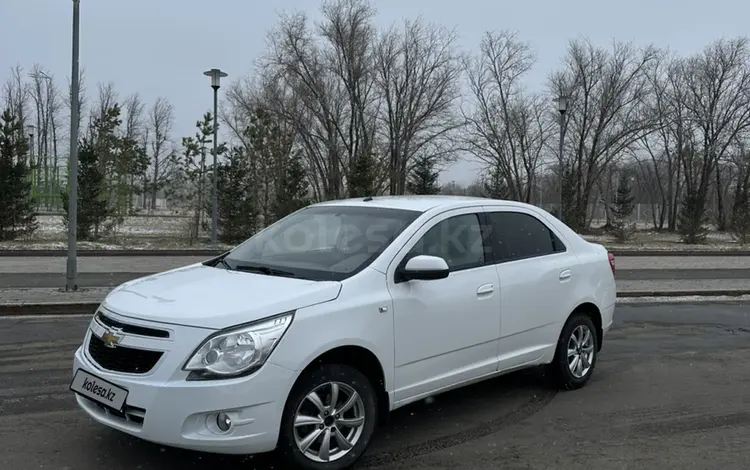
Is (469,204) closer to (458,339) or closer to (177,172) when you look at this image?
(458,339)

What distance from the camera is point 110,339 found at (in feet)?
12.1

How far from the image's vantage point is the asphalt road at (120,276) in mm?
12562

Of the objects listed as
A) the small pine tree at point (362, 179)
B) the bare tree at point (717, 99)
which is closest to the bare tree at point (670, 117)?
the bare tree at point (717, 99)

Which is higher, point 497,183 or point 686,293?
point 497,183

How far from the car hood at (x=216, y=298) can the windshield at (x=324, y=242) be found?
9.4 inches

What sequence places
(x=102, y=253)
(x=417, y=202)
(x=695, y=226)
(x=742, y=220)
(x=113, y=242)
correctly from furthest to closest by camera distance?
(x=695, y=226)
(x=742, y=220)
(x=113, y=242)
(x=102, y=253)
(x=417, y=202)

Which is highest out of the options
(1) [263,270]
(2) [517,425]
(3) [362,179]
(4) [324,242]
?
(3) [362,179]

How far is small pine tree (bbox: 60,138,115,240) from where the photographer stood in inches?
945

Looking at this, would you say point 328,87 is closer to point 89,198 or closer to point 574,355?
point 89,198

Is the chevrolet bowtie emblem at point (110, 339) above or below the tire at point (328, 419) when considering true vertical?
above

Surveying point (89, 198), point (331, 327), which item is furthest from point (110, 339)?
point (89, 198)

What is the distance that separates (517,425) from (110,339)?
117 inches

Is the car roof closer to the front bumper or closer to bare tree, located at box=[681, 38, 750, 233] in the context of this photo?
the front bumper

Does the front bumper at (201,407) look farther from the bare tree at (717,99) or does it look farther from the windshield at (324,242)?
the bare tree at (717,99)
